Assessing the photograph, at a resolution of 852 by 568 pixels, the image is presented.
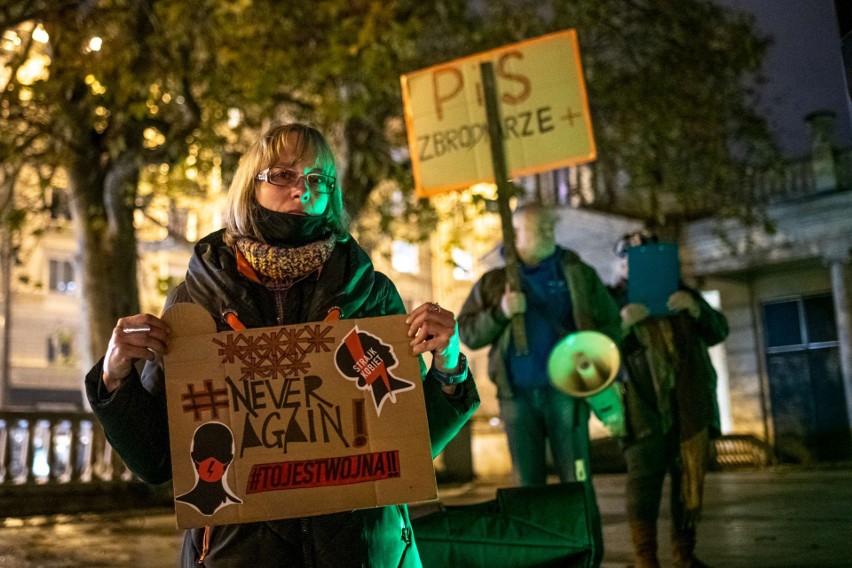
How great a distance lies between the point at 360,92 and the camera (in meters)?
13.7

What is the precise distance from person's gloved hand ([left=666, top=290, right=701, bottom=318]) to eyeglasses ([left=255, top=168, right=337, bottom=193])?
390 centimetres

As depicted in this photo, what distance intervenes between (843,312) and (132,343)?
1975 centimetres

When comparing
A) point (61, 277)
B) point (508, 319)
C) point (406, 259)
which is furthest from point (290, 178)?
point (61, 277)

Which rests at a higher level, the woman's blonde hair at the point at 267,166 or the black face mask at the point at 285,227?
the woman's blonde hair at the point at 267,166

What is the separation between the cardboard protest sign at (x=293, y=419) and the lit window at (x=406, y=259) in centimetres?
3756

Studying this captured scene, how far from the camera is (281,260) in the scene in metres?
2.24

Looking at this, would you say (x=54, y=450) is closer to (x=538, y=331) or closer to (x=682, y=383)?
(x=538, y=331)

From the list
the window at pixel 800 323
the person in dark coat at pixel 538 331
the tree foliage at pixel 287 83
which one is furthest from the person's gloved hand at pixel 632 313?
the window at pixel 800 323

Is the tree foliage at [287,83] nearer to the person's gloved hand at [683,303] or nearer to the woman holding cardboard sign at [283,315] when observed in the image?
the person's gloved hand at [683,303]

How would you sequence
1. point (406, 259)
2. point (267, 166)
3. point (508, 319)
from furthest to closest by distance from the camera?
point (406, 259)
point (508, 319)
point (267, 166)

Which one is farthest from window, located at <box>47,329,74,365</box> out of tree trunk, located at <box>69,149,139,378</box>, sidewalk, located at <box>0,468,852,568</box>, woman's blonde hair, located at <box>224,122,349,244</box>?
woman's blonde hair, located at <box>224,122,349,244</box>

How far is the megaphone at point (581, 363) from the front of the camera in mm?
5141

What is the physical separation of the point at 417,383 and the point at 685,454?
411 centimetres

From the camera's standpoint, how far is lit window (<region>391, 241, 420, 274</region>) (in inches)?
1589
